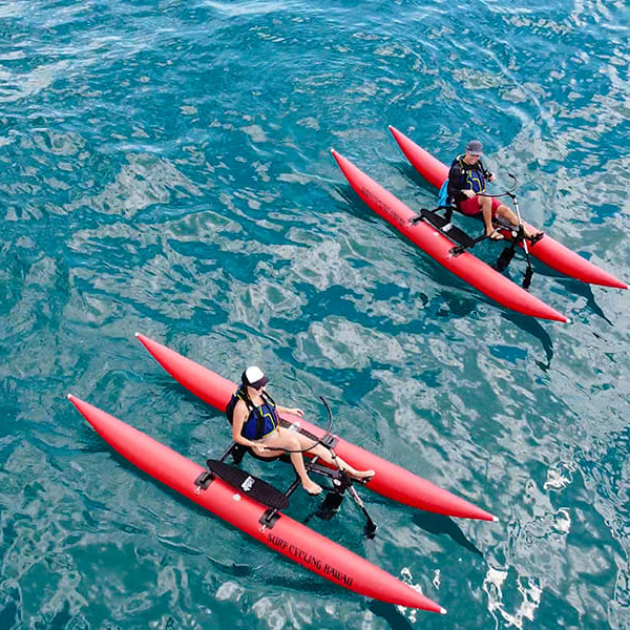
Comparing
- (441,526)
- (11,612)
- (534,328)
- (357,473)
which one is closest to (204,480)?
(357,473)

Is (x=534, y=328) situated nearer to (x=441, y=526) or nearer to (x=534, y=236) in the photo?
(x=534, y=236)

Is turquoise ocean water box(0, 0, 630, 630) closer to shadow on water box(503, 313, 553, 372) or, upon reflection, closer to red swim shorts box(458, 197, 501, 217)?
shadow on water box(503, 313, 553, 372)

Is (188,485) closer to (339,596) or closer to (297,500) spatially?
(297,500)

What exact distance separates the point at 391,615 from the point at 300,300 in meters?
5.13

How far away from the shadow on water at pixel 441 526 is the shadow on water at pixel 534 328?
3.54m

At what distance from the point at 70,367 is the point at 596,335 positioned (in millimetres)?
8282

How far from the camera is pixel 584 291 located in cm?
1160

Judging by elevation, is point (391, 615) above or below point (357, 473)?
below

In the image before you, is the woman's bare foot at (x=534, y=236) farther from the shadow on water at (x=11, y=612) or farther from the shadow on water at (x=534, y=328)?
the shadow on water at (x=11, y=612)

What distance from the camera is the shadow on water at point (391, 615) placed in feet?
24.1

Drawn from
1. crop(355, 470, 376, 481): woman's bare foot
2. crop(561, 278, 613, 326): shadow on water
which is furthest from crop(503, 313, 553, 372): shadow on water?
crop(355, 470, 376, 481): woman's bare foot

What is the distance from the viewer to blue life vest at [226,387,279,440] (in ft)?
25.6

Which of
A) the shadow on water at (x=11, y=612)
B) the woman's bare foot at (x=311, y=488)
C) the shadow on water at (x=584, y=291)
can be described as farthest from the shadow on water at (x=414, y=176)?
the shadow on water at (x=11, y=612)

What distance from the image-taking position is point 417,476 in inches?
335
